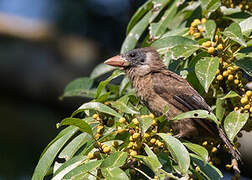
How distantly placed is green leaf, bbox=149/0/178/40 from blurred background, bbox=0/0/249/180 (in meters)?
2.29

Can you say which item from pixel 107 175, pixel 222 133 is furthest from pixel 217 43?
pixel 107 175

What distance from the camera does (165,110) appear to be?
113 inches

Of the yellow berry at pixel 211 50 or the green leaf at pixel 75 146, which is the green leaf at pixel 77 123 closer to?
the green leaf at pixel 75 146

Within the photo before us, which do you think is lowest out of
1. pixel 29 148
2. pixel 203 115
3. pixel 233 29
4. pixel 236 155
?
pixel 29 148

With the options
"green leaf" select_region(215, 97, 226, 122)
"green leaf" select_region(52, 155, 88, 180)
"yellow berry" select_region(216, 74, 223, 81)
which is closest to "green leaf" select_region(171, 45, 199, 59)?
"yellow berry" select_region(216, 74, 223, 81)

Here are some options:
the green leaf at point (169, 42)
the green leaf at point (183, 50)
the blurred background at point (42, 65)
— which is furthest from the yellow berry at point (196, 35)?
the blurred background at point (42, 65)

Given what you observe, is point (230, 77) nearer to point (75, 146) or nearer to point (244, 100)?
point (244, 100)

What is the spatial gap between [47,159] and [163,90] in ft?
4.02

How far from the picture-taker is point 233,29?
124 inches

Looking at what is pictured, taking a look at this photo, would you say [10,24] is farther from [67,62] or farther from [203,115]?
[203,115]

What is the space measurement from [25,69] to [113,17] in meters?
1.89

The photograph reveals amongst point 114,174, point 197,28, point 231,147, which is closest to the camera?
point 114,174

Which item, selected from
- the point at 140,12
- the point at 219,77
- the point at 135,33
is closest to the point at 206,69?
the point at 219,77

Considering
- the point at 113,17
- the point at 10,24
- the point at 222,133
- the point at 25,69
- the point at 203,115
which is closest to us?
the point at 203,115
